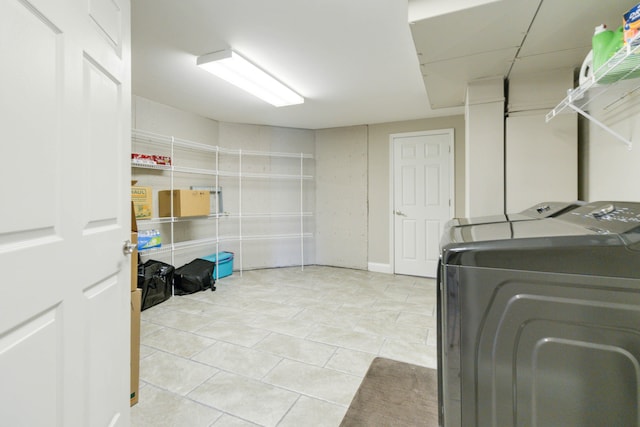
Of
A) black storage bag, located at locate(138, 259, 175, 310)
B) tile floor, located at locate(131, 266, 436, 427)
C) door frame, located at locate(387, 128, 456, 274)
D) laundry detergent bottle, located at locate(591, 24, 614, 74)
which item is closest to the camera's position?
laundry detergent bottle, located at locate(591, 24, 614, 74)

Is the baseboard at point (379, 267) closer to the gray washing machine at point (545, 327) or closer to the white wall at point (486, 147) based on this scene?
the white wall at point (486, 147)

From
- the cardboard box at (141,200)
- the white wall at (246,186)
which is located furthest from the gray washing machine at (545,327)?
the white wall at (246,186)

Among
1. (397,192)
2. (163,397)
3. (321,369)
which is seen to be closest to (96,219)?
(163,397)

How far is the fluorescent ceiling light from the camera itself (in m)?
2.32

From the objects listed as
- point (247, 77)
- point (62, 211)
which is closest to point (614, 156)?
point (62, 211)

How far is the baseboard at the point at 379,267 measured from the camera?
4.54 metres

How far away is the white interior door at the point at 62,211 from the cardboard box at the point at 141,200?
2.06 metres

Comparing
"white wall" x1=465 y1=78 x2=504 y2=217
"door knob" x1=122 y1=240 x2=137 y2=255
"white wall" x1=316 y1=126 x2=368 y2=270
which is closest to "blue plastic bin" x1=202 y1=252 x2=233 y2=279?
"white wall" x1=316 y1=126 x2=368 y2=270

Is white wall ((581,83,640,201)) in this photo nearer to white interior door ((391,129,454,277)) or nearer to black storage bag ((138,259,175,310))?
white interior door ((391,129,454,277))

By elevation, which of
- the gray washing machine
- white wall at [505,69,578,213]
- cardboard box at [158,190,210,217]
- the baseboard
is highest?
white wall at [505,69,578,213]

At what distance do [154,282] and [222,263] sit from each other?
1122mm

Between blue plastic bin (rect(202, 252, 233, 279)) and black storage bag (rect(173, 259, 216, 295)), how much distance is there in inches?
12.5

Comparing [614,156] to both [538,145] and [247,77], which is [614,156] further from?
[247,77]

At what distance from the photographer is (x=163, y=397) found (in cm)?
169
